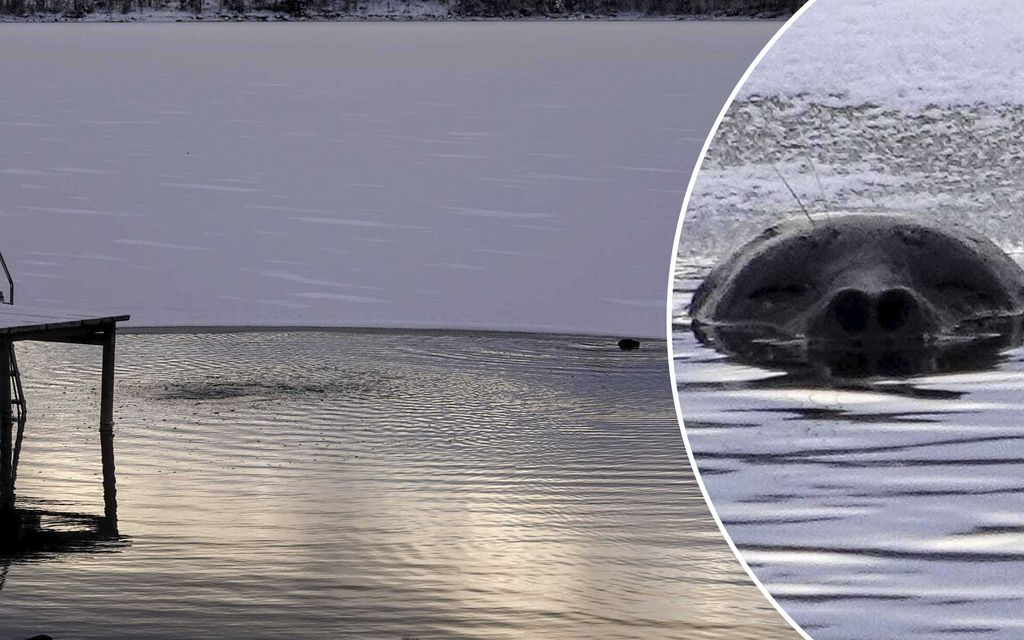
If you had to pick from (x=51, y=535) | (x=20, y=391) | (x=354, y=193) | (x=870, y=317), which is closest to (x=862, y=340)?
(x=870, y=317)

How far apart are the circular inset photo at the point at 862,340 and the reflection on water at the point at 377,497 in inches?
240

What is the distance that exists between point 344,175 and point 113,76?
159 ft

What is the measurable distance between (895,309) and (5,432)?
467 inches

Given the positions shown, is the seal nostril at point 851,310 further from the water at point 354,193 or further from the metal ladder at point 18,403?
the metal ladder at point 18,403

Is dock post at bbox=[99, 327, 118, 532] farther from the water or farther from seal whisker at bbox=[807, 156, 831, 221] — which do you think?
seal whisker at bbox=[807, 156, 831, 221]

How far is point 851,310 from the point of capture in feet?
5.25

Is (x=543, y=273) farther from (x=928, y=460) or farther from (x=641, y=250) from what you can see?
(x=928, y=460)

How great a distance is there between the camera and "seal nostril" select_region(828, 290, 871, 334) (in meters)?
1.59

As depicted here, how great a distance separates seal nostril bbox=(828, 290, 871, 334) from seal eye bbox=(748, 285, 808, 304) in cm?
5

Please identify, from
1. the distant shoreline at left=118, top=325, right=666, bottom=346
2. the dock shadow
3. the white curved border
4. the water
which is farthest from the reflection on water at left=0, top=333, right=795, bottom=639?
the white curved border

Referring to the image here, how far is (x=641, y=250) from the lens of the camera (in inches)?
1061

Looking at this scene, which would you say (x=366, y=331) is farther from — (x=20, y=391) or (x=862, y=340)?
(x=862, y=340)

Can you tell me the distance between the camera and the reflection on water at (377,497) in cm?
807

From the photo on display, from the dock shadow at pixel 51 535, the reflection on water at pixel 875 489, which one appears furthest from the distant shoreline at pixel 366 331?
the reflection on water at pixel 875 489
